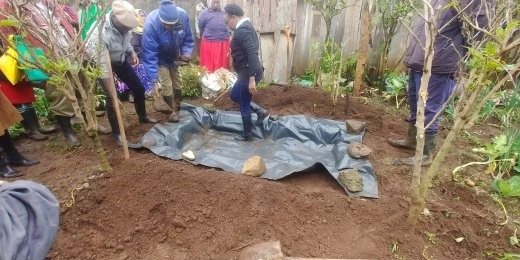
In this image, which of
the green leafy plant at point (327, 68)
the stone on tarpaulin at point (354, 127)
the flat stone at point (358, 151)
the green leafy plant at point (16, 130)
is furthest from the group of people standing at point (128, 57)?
the green leafy plant at point (327, 68)

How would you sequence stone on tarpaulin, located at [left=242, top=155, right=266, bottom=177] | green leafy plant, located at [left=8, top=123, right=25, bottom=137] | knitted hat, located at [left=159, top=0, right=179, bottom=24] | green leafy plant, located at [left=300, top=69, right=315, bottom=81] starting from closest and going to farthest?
stone on tarpaulin, located at [left=242, top=155, right=266, bottom=177] → knitted hat, located at [left=159, top=0, right=179, bottom=24] → green leafy plant, located at [left=8, top=123, right=25, bottom=137] → green leafy plant, located at [left=300, top=69, right=315, bottom=81]

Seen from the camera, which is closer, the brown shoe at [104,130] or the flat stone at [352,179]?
the flat stone at [352,179]

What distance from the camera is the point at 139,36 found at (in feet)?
16.4

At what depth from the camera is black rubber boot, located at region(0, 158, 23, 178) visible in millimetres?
2931

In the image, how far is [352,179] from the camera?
2711 mm

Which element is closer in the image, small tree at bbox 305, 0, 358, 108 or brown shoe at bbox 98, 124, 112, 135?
brown shoe at bbox 98, 124, 112, 135

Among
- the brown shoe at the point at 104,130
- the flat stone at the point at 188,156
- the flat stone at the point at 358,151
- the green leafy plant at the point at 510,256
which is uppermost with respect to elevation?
the flat stone at the point at 358,151

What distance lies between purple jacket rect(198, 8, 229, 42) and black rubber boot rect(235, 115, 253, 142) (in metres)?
2.52

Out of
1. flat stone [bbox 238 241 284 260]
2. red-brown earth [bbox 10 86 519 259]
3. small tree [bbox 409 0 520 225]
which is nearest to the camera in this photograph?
small tree [bbox 409 0 520 225]

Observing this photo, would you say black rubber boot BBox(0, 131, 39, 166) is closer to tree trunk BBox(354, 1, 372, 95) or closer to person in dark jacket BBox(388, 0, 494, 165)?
person in dark jacket BBox(388, 0, 494, 165)

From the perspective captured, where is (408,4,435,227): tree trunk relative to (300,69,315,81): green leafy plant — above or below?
above

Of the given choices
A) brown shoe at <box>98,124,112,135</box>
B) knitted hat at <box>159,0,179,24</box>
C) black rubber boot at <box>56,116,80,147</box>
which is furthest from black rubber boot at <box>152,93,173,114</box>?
black rubber boot at <box>56,116,80,147</box>

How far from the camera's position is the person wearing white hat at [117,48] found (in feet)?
10.0

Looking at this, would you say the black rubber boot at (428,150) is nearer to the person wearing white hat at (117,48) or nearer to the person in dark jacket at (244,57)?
the person in dark jacket at (244,57)
